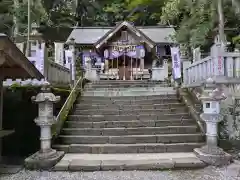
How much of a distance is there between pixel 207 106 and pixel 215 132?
678 millimetres

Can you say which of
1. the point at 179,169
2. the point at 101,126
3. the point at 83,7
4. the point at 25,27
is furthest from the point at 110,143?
the point at 83,7

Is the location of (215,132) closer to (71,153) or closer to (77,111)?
(71,153)

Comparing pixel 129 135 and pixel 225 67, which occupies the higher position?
pixel 225 67

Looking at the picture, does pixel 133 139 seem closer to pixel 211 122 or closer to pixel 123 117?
pixel 123 117

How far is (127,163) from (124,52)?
48.8ft

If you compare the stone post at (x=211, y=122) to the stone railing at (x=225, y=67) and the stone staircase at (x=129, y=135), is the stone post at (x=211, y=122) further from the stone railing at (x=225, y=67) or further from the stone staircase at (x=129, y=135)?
the stone railing at (x=225, y=67)

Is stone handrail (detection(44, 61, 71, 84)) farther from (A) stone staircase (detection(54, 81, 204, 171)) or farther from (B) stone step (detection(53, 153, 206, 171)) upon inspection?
(B) stone step (detection(53, 153, 206, 171))

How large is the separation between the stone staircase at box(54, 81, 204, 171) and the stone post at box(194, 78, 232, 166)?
27 cm

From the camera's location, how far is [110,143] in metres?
6.92

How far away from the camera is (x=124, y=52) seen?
771 inches

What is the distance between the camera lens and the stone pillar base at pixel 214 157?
18.1 ft

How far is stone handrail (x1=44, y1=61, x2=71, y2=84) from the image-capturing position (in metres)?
7.93

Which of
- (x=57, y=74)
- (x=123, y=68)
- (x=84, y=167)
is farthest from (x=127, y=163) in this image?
(x=123, y=68)

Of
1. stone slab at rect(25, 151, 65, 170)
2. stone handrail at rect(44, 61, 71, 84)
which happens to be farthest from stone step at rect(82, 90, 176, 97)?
stone slab at rect(25, 151, 65, 170)
